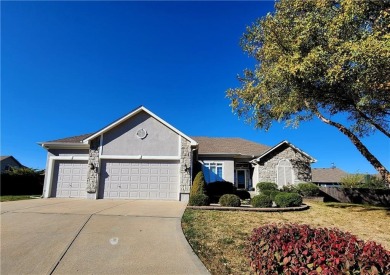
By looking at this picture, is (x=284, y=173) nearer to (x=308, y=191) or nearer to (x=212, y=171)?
(x=308, y=191)

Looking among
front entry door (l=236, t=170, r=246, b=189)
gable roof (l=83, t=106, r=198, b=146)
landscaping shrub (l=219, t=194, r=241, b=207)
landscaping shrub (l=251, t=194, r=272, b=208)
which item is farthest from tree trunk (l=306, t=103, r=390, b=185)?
front entry door (l=236, t=170, r=246, b=189)

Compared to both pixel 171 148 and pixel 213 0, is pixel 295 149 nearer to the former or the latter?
pixel 171 148

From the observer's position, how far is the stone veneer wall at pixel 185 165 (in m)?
15.7

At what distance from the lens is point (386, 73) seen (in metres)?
8.92

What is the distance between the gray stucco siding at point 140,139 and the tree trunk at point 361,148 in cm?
853

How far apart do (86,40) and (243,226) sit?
12.2m

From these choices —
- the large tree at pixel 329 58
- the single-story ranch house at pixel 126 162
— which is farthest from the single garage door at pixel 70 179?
the large tree at pixel 329 58

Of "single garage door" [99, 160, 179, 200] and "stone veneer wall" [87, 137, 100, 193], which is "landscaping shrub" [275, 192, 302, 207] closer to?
"single garage door" [99, 160, 179, 200]

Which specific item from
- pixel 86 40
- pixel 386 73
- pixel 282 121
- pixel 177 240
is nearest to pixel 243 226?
pixel 177 240

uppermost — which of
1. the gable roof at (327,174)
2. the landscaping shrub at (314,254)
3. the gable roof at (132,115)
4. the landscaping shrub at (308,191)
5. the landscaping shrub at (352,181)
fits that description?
the gable roof at (132,115)

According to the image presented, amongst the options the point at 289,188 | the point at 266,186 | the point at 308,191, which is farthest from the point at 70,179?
the point at 308,191

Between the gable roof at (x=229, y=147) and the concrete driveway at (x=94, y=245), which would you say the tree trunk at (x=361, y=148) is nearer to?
the gable roof at (x=229, y=147)

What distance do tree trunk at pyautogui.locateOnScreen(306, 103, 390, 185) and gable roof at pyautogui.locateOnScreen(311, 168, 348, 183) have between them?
84.8 ft

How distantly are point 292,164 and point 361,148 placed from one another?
8.82m
